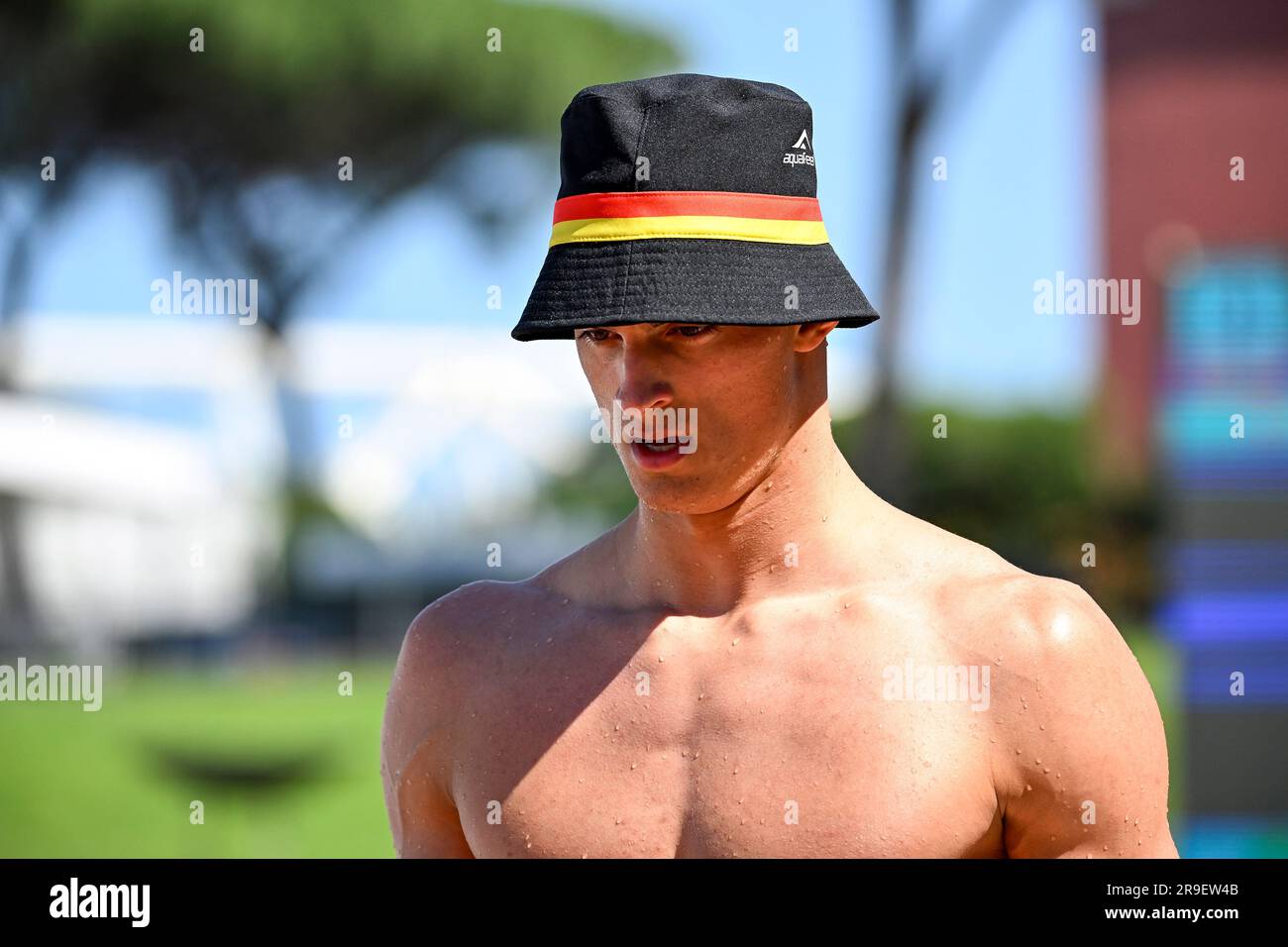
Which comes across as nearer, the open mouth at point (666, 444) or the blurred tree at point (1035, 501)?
the open mouth at point (666, 444)

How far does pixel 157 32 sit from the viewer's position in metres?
17.2

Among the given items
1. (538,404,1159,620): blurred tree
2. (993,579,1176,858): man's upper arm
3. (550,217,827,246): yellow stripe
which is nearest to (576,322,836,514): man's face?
(550,217,827,246): yellow stripe

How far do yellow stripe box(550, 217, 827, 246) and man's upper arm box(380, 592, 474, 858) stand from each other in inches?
30.9

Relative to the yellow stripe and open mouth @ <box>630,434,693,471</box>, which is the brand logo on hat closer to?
the yellow stripe

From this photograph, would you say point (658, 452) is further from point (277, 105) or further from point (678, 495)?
point (277, 105)

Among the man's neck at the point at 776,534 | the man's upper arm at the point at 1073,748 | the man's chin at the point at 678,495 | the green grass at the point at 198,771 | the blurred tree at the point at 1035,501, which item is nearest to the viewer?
the man's upper arm at the point at 1073,748

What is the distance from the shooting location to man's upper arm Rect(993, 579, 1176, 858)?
242 centimetres

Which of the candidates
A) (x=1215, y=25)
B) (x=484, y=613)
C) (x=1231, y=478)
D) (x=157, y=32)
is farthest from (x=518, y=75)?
(x=484, y=613)

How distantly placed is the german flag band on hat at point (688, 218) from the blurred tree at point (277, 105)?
1527cm

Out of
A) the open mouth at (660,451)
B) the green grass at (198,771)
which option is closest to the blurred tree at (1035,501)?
the green grass at (198,771)

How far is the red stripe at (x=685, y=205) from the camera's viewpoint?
251cm

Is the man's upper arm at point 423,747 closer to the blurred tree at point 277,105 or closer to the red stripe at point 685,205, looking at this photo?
the red stripe at point 685,205

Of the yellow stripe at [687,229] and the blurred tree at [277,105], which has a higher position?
the blurred tree at [277,105]

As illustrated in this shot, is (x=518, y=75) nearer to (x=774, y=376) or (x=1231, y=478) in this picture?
(x=1231, y=478)
